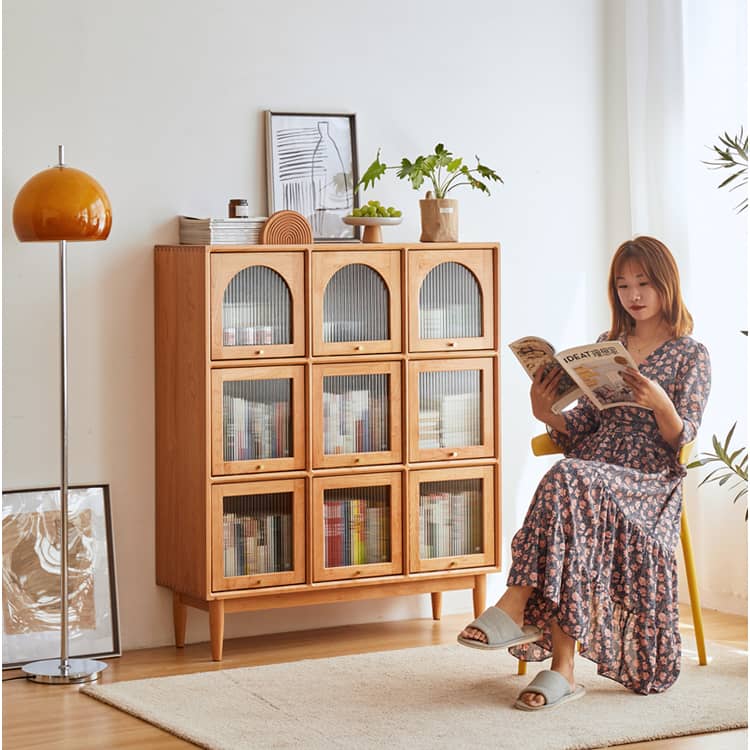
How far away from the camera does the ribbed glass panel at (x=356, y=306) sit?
14.4 ft

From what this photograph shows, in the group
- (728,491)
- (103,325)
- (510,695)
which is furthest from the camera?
(728,491)

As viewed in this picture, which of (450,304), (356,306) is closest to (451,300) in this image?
(450,304)

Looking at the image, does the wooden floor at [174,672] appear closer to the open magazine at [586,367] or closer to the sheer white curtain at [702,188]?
the sheer white curtain at [702,188]

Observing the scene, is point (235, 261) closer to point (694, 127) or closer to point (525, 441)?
point (525, 441)

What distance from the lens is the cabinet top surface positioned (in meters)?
4.20

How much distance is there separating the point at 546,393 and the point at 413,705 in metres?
0.96

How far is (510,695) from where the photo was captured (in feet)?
12.5

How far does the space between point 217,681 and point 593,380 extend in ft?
4.47

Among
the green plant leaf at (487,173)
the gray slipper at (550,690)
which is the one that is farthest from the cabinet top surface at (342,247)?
the gray slipper at (550,690)

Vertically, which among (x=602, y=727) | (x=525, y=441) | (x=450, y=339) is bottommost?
(x=602, y=727)

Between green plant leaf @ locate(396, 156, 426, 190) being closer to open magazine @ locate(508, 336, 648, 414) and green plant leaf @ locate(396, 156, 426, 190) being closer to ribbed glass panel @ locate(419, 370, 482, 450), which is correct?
ribbed glass panel @ locate(419, 370, 482, 450)

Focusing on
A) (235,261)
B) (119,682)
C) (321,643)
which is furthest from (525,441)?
(119,682)

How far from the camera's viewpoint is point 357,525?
4449 millimetres

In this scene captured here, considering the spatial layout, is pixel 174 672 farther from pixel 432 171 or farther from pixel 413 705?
pixel 432 171
